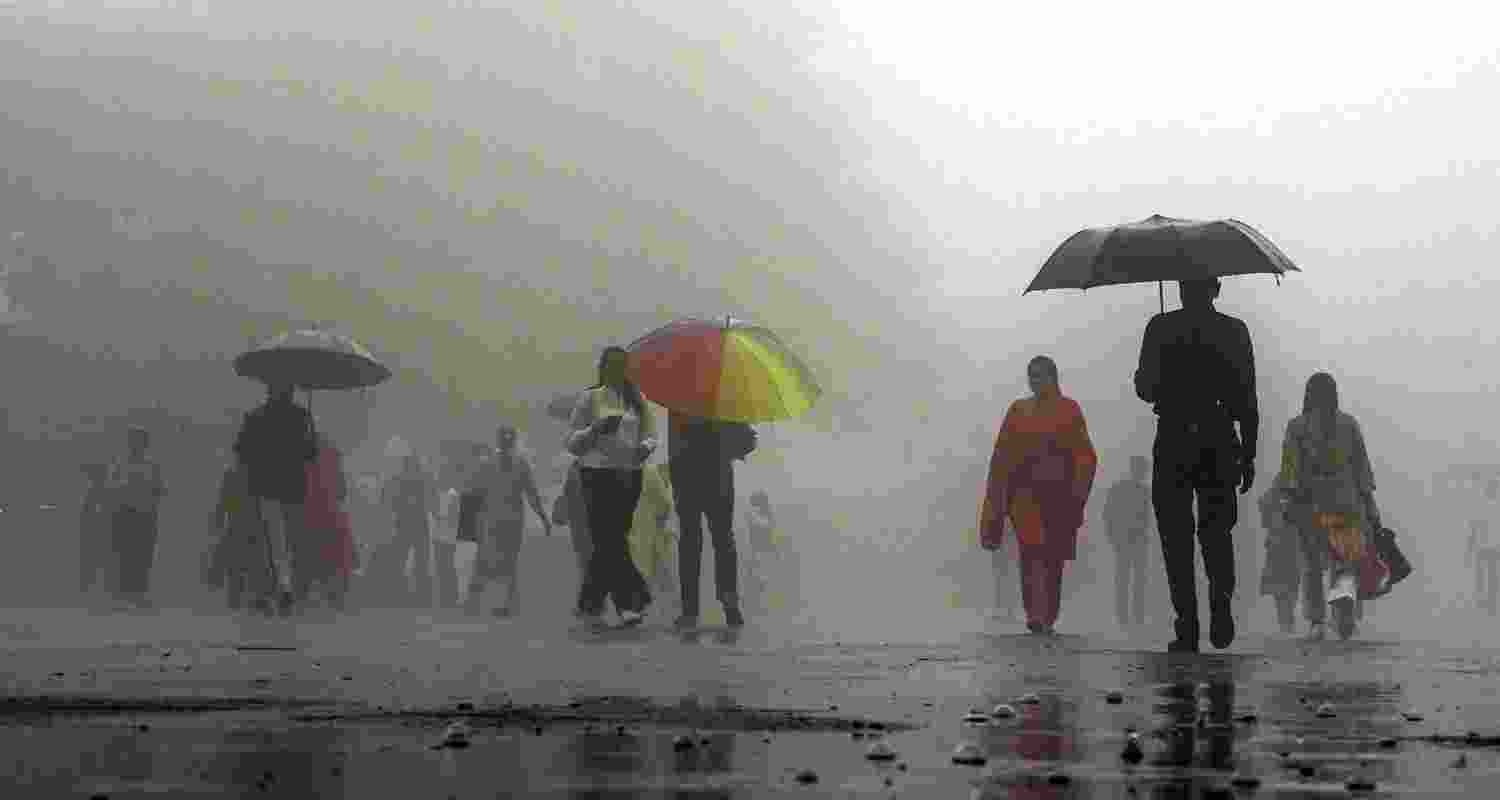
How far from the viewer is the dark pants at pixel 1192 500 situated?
13.5 m

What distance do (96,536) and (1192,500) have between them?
1748 centimetres

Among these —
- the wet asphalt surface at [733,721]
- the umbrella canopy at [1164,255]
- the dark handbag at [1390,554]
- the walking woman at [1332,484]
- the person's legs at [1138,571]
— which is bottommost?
the wet asphalt surface at [733,721]

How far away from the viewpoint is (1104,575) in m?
49.3

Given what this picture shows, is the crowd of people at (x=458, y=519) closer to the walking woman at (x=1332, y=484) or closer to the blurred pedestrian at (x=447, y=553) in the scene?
the blurred pedestrian at (x=447, y=553)

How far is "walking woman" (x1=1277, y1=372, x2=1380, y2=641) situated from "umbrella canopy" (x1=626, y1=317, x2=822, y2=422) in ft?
10.4

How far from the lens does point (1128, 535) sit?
26.5m

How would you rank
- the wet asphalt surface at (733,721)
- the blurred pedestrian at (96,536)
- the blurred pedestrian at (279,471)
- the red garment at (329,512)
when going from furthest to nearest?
1. the blurred pedestrian at (96,536)
2. the red garment at (329,512)
3. the blurred pedestrian at (279,471)
4. the wet asphalt surface at (733,721)

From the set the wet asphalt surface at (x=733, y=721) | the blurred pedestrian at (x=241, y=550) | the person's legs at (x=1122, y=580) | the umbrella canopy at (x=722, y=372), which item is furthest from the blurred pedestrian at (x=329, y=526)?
the wet asphalt surface at (x=733, y=721)

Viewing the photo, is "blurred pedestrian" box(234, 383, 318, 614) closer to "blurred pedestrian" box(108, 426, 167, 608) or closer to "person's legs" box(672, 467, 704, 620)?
"person's legs" box(672, 467, 704, 620)

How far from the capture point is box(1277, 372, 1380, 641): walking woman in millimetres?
16609

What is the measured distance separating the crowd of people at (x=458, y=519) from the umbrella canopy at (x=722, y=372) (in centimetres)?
16

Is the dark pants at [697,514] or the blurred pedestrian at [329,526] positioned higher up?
the blurred pedestrian at [329,526]

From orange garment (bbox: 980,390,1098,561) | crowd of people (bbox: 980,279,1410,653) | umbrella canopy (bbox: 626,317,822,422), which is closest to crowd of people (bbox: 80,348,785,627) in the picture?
umbrella canopy (bbox: 626,317,822,422)

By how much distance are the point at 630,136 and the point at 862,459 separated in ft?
30.3
